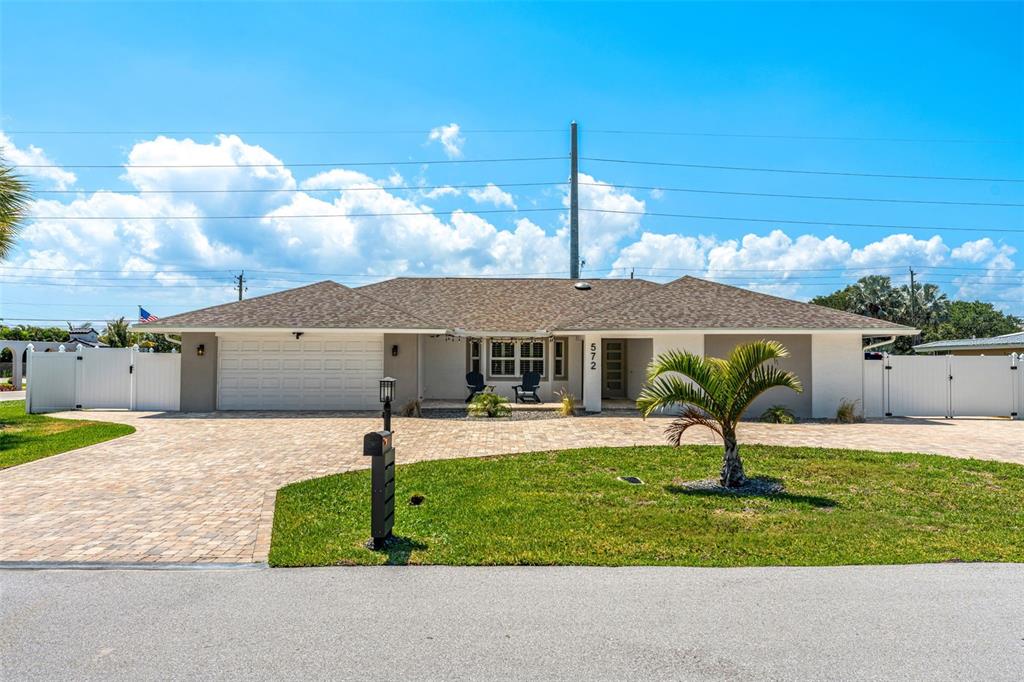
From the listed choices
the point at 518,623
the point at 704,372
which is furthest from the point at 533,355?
the point at 518,623

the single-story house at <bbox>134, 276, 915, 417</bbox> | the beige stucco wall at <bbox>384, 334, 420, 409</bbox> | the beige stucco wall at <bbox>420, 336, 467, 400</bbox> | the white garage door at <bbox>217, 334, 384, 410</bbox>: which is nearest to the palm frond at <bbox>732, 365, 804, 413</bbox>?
the single-story house at <bbox>134, 276, 915, 417</bbox>

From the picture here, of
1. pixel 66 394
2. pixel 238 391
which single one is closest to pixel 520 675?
pixel 238 391

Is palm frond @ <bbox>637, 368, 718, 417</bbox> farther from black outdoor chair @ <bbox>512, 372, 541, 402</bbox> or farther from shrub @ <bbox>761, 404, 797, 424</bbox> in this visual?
black outdoor chair @ <bbox>512, 372, 541, 402</bbox>

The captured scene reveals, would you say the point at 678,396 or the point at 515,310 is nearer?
the point at 678,396

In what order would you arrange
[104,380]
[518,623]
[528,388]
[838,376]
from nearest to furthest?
1. [518,623]
2. [838,376]
3. [104,380]
4. [528,388]

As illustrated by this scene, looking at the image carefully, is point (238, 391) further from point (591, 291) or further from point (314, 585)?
point (314, 585)

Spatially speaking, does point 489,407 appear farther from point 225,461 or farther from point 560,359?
point 225,461

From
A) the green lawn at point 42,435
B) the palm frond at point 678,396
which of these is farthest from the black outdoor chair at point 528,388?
the green lawn at point 42,435

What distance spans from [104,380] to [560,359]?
13805mm

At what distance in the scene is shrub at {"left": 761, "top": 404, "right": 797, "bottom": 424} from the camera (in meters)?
15.3

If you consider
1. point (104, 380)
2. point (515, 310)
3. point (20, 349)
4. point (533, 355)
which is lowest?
point (104, 380)

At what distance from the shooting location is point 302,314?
57.2 feet

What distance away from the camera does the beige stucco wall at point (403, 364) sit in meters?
17.5

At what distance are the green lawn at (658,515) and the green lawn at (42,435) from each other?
583cm
